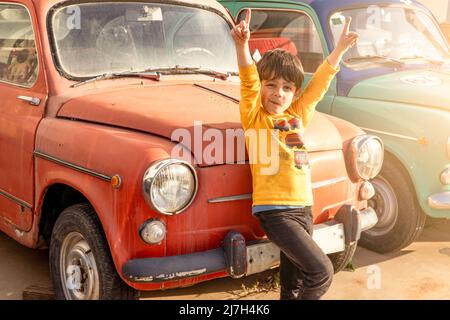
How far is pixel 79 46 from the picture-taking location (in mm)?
3543

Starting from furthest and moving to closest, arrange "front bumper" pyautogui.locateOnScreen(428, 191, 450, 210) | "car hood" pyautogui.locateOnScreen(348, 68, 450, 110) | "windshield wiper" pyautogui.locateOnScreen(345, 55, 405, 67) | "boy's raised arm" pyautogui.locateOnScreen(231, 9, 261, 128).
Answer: "windshield wiper" pyautogui.locateOnScreen(345, 55, 405, 67) < "car hood" pyautogui.locateOnScreen(348, 68, 450, 110) < "front bumper" pyautogui.locateOnScreen(428, 191, 450, 210) < "boy's raised arm" pyautogui.locateOnScreen(231, 9, 261, 128)

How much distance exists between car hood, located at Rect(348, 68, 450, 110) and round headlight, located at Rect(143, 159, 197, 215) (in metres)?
2.27

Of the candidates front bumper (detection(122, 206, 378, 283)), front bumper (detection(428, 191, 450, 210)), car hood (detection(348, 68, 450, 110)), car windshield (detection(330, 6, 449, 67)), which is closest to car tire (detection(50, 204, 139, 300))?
front bumper (detection(122, 206, 378, 283))

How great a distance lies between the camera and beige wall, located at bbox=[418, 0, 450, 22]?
13.6 m

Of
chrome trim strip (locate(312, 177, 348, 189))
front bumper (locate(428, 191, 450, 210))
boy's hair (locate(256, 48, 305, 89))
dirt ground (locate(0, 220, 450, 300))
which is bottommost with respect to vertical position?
dirt ground (locate(0, 220, 450, 300))

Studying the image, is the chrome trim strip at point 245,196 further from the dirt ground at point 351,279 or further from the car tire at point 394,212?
the car tire at point 394,212

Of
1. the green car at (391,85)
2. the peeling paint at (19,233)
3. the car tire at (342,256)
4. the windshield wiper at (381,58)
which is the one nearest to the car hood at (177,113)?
the car tire at (342,256)

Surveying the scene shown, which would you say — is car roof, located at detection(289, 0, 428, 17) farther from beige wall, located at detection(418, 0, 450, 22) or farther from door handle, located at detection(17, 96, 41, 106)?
beige wall, located at detection(418, 0, 450, 22)

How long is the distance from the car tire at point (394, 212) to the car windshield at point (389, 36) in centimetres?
100

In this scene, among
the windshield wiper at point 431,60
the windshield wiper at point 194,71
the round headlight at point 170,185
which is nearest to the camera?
the round headlight at point 170,185

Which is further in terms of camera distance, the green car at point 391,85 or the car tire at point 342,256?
the green car at point 391,85

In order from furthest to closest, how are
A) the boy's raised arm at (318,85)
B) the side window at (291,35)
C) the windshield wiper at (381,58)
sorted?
the windshield wiper at (381,58) < the side window at (291,35) < the boy's raised arm at (318,85)

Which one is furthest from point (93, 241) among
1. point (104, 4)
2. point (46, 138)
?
point (104, 4)

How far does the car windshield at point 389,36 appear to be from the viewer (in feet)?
16.0
